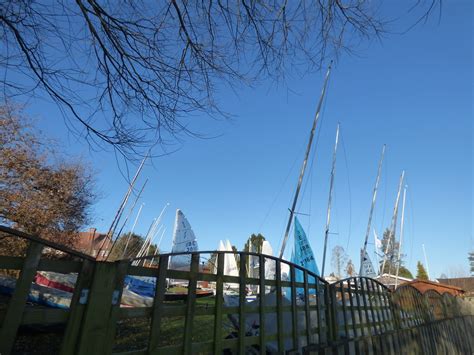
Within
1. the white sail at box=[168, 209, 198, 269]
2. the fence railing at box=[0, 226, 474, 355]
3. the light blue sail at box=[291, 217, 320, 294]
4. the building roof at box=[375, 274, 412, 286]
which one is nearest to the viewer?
the fence railing at box=[0, 226, 474, 355]

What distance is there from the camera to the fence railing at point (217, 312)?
2.03m

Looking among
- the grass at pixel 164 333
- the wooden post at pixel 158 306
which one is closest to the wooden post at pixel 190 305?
the wooden post at pixel 158 306

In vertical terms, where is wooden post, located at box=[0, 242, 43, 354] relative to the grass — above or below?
above

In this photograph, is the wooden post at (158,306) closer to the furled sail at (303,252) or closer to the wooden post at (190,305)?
the wooden post at (190,305)

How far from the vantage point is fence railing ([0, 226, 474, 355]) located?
203 centimetres

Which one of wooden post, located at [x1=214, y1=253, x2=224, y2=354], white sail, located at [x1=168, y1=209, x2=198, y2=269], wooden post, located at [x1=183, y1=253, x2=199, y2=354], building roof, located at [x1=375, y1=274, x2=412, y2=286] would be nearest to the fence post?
wooden post, located at [x1=183, y1=253, x2=199, y2=354]

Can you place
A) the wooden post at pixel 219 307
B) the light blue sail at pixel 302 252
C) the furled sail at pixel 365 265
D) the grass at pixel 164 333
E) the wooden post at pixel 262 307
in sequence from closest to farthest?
the wooden post at pixel 219 307
the wooden post at pixel 262 307
the grass at pixel 164 333
the light blue sail at pixel 302 252
the furled sail at pixel 365 265

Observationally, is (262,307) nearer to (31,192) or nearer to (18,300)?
(18,300)

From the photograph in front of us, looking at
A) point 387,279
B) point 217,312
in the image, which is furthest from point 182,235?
point 387,279

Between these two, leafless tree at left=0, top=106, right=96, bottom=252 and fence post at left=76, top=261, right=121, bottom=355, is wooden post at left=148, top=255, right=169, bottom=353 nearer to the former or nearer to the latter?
fence post at left=76, top=261, right=121, bottom=355

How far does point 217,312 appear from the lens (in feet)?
10.2

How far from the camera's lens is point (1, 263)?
183cm

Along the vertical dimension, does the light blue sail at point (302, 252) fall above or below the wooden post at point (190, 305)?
above

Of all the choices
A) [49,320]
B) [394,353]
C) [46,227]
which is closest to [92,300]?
[49,320]
